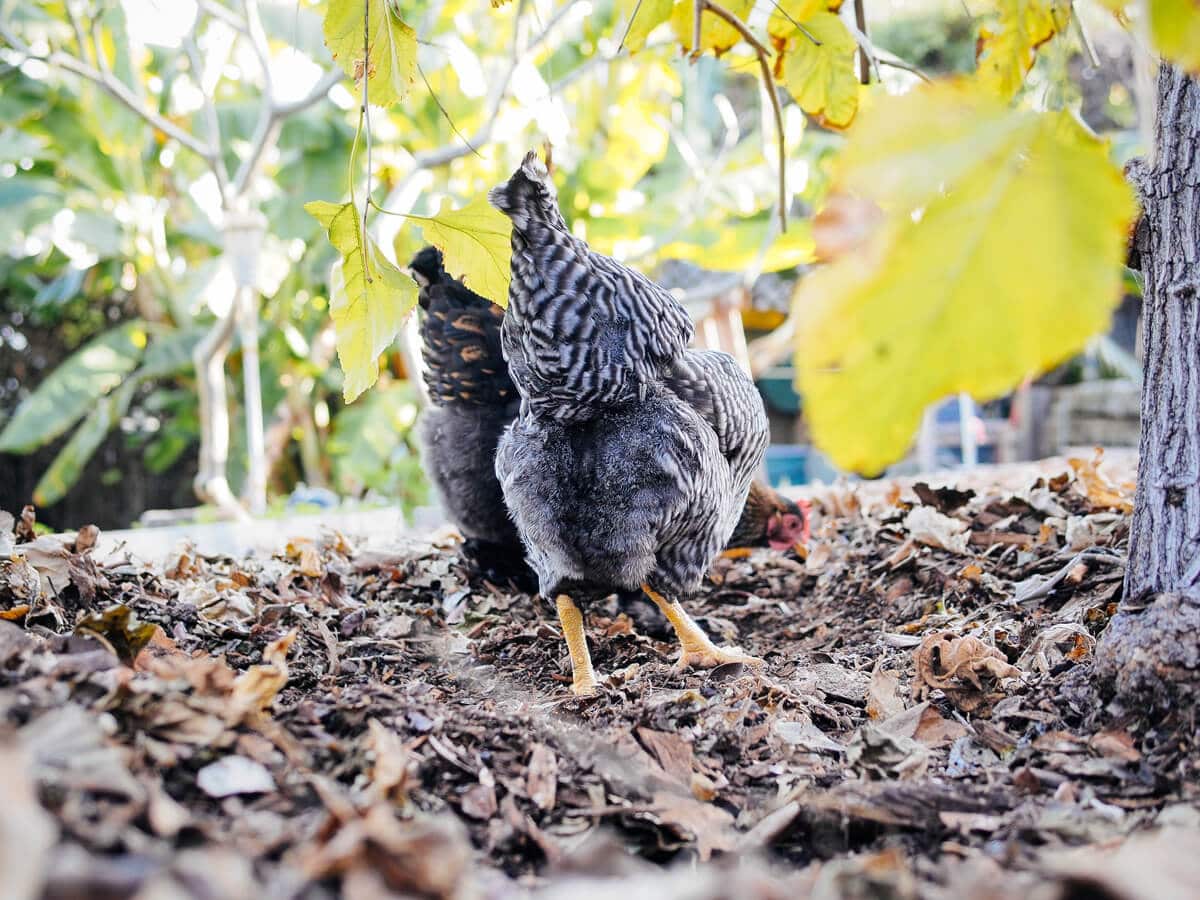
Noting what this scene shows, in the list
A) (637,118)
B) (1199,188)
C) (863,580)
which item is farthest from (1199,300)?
(637,118)

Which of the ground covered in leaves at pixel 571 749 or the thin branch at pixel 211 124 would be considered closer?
the ground covered in leaves at pixel 571 749

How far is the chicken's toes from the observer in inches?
86.2

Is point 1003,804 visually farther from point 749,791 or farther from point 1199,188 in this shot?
point 1199,188

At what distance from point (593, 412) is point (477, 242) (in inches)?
25.7

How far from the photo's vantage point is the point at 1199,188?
1.47 m

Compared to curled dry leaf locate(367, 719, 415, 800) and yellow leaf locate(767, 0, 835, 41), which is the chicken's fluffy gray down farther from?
curled dry leaf locate(367, 719, 415, 800)

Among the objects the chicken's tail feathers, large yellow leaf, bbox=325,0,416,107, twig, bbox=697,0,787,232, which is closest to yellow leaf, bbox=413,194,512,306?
large yellow leaf, bbox=325,0,416,107

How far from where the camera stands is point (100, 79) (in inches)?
185

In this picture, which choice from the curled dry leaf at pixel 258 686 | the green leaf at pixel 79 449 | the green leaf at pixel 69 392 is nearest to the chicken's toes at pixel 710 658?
the curled dry leaf at pixel 258 686

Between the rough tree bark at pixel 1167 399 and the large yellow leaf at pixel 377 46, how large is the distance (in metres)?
1.32

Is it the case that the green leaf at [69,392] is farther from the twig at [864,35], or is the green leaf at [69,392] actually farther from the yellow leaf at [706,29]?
the twig at [864,35]

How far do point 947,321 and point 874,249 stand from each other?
9 centimetres

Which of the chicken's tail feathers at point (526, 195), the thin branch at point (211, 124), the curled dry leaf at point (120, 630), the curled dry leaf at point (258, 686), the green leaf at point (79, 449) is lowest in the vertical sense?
the green leaf at point (79, 449)

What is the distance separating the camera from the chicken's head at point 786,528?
312cm
